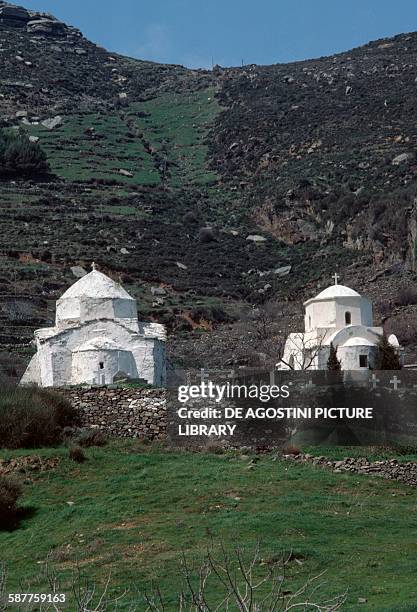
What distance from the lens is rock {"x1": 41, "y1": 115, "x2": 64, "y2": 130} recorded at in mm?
100169

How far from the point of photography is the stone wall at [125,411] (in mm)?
21969

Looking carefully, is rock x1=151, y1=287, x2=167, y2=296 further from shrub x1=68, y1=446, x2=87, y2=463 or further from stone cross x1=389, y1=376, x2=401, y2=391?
shrub x1=68, y1=446, x2=87, y2=463

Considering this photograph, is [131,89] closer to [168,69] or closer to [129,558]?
[168,69]

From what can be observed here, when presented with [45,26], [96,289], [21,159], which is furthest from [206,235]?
[45,26]

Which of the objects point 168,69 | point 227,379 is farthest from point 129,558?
point 168,69

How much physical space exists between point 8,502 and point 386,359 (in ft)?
48.6

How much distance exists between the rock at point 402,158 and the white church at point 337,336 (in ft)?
147

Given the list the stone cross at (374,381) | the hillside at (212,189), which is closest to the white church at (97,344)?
the hillside at (212,189)

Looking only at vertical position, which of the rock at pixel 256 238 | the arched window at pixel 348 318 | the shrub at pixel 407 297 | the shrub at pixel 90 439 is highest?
the rock at pixel 256 238

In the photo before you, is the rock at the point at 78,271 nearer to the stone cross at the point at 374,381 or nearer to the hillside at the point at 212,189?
the hillside at the point at 212,189

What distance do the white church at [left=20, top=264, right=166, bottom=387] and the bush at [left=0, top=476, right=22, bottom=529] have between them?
10654 millimetres

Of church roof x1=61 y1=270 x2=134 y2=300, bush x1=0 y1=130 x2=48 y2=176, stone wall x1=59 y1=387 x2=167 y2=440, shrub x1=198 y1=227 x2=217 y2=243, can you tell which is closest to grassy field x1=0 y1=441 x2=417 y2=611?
stone wall x1=59 y1=387 x2=167 y2=440

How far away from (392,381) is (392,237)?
4135 centimetres

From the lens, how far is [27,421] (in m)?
20.3
